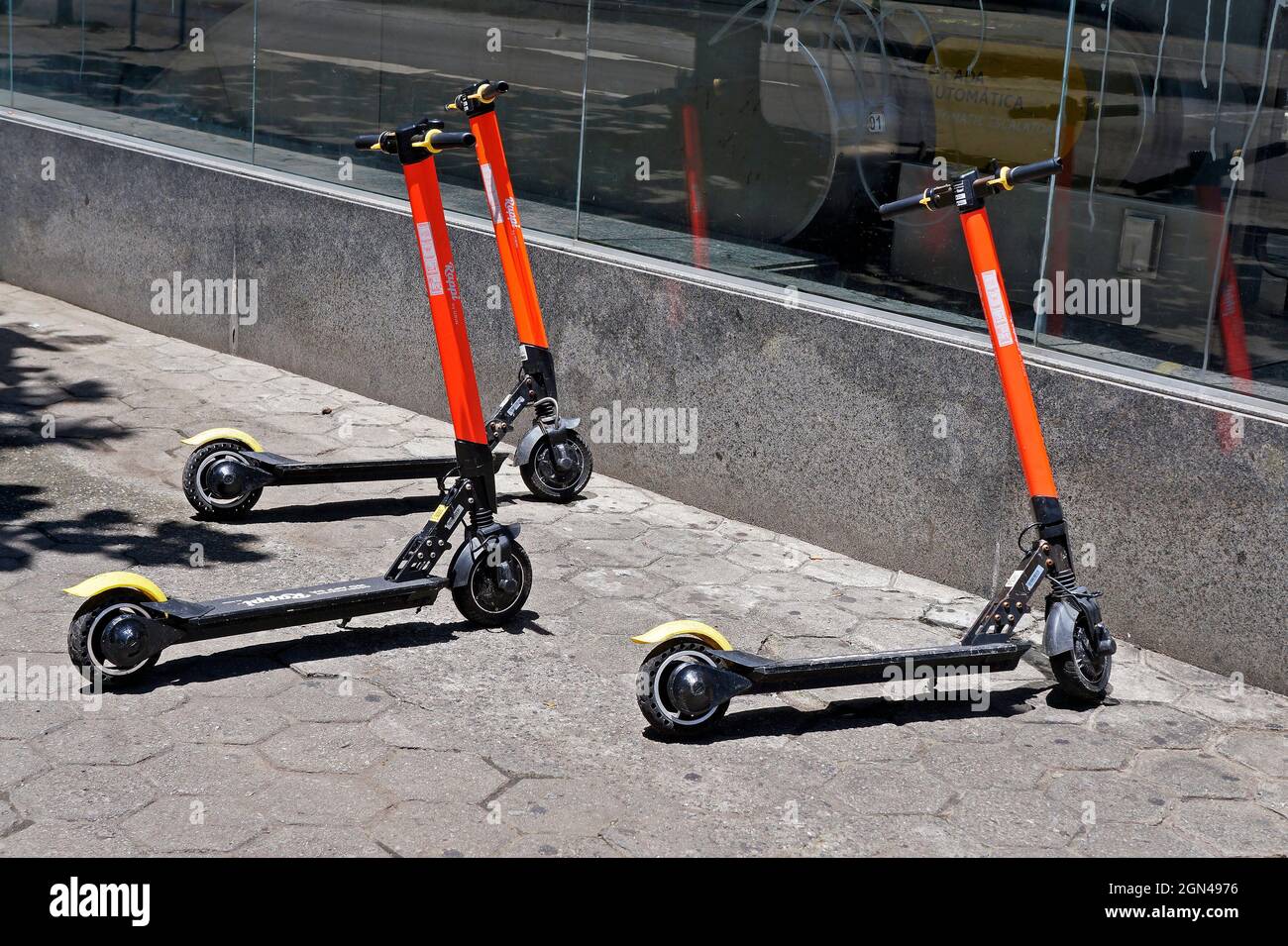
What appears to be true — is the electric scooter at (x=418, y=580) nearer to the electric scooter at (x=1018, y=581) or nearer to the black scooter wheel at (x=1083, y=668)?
the electric scooter at (x=1018, y=581)

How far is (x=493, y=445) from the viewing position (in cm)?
600

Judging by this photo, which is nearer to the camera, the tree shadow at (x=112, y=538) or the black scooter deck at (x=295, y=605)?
the black scooter deck at (x=295, y=605)

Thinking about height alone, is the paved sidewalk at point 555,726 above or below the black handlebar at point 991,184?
below

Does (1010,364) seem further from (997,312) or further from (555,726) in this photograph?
(555,726)

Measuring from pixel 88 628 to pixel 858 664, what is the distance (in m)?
2.21

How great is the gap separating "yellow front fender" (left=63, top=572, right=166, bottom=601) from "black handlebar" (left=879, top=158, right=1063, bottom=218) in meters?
2.50

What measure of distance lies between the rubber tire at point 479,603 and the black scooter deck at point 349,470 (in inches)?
37.6

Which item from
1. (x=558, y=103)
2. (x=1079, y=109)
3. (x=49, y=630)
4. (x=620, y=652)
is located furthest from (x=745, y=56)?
(x=49, y=630)

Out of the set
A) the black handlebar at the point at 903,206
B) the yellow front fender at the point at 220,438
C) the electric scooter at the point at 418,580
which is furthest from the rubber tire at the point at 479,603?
the black handlebar at the point at 903,206

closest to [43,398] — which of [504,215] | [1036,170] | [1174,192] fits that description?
[504,215]

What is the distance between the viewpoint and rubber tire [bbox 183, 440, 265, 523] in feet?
18.8

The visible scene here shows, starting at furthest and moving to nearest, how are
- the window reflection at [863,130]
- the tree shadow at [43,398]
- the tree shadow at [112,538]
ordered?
the tree shadow at [43,398] < the tree shadow at [112,538] < the window reflection at [863,130]

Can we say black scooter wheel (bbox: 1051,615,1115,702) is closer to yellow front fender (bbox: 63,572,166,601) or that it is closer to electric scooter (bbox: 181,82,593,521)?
electric scooter (bbox: 181,82,593,521)

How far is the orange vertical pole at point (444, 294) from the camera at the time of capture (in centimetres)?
468
